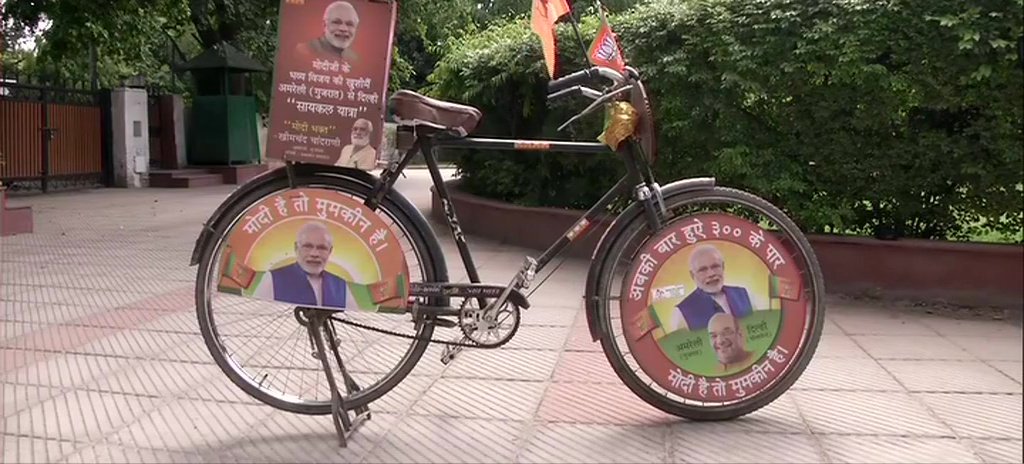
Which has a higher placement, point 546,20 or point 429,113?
point 546,20

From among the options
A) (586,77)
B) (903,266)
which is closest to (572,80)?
(586,77)

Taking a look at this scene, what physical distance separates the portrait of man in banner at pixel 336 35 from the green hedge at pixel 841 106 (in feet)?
12.2

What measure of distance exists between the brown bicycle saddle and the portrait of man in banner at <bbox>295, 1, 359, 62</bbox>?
0.27m

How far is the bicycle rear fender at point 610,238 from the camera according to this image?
3.52 metres

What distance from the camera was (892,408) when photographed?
3.84 m

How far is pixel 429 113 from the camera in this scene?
3449 millimetres

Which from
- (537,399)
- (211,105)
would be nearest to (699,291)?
(537,399)

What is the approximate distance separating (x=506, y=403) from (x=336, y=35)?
69.9 inches

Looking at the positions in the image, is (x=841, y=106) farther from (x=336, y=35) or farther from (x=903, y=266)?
(x=336, y=35)

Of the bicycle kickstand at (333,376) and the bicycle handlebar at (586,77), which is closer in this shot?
the bicycle kickstand at (333,376)

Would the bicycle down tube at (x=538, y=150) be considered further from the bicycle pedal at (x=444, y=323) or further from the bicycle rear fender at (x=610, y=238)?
the bicycle pedal at (x=444, y=323)

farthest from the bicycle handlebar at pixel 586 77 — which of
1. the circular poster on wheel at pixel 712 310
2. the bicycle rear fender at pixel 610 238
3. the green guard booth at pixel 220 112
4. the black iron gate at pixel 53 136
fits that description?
the green guard booth at pixel 220 112

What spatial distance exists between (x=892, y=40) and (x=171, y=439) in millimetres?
5150

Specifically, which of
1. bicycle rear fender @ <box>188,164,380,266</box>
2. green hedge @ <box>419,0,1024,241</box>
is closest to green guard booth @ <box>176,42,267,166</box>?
green hedge @ <box>419,0,1024,241</box>
